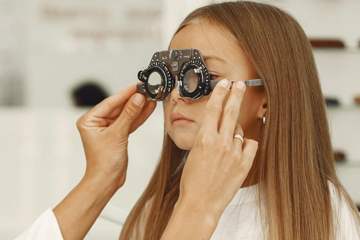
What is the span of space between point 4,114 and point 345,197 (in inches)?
98.2

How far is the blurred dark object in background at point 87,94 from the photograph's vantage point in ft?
8.80

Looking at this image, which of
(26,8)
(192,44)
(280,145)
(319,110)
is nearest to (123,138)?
(192,44)

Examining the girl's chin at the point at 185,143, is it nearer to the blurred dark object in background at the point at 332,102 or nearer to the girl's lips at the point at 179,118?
the girl's lips at the point at 179,118

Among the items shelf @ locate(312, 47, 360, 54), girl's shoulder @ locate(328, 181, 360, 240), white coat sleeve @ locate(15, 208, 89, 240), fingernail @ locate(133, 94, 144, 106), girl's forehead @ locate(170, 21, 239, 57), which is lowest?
white coat sleeve @ locate(15, 208, 89, 240)

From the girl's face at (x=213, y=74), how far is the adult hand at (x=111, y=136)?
0.16m

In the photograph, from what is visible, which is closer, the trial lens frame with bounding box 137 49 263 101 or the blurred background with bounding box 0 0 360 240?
the trial lens frame with bounding box 137 49 263 101

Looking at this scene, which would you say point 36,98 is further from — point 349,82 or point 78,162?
point 349,82

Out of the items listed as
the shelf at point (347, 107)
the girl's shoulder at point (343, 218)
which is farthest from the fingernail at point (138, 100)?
the shelf at point (347, 107)

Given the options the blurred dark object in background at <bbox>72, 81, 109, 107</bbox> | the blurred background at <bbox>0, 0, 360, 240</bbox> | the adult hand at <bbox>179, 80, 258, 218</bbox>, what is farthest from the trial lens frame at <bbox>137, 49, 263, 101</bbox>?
the blurred dark object in background at <bbox>72, 81, 109, 107</bbox>

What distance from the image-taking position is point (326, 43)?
227cm

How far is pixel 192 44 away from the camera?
980 millimetres

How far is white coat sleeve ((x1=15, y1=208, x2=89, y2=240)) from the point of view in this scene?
1.01 m

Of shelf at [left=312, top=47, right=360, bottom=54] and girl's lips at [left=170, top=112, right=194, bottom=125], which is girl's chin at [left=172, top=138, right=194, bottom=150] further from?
shelf at [left=312, top=47, right=360, bottom=54]

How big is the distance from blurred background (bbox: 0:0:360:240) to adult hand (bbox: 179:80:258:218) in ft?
5.98
